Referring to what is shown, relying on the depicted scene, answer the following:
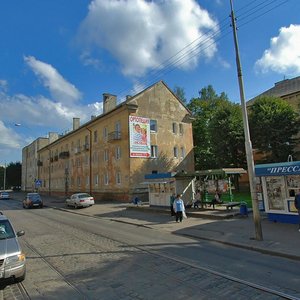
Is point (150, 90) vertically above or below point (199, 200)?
above

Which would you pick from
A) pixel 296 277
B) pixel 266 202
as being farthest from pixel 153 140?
pixel 296 277

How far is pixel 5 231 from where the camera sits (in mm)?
8289

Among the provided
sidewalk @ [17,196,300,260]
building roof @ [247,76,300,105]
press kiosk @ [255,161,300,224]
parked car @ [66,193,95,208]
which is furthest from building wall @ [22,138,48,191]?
press kiosk @ [255,161,300,224]

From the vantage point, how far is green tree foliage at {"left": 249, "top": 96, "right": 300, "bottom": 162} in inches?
1490

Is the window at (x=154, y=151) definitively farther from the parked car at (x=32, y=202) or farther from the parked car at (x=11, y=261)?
the parked car at (x=11, y=261)

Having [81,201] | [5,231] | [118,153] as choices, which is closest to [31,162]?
[118,153]

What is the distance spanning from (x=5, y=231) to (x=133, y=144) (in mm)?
25476

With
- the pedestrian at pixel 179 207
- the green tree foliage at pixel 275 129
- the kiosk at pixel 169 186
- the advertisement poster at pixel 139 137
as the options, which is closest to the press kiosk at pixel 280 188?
the pedestrian at pixel 179 207

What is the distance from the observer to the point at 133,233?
14.7 meters

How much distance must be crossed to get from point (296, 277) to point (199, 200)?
15.1 m

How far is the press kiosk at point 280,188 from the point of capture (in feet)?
48.4

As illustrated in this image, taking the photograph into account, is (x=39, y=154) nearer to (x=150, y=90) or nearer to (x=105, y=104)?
(x=105, y=104)

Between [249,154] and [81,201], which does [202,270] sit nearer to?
[249,154]

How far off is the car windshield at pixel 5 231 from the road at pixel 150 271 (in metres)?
1.09
